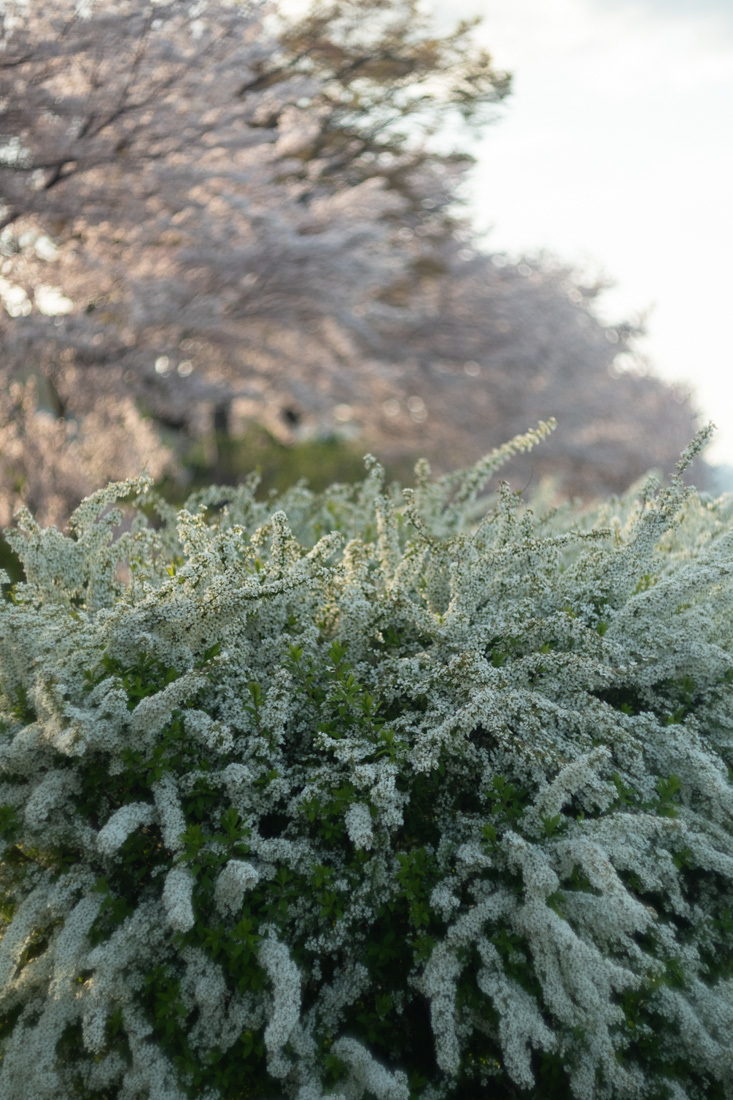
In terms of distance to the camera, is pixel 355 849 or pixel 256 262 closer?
pixel 355 849

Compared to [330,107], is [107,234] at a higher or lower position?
lower

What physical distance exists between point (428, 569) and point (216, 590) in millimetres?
941

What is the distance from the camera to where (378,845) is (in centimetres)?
219

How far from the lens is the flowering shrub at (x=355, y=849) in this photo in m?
1.98

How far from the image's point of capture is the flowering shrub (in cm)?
198

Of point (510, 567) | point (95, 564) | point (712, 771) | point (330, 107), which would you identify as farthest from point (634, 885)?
point (330, 107)

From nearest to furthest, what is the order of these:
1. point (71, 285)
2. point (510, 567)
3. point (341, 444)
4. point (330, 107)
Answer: point (510, 567), point (71, 285), point (330, 107), point (341, 444)

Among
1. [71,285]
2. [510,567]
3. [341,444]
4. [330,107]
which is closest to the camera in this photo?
[510,567]

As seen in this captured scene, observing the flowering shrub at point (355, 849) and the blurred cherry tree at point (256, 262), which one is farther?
the blurred cherry tree at point (256, 262)

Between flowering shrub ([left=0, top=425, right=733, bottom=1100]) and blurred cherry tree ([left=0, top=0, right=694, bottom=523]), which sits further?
blurred cherry tree ([left=0, top=0, right=694, bottom=523])

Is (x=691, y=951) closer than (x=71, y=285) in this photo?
Yes

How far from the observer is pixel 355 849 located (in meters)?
2.13

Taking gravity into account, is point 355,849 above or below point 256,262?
above

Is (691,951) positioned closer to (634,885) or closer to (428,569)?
(634,885)
